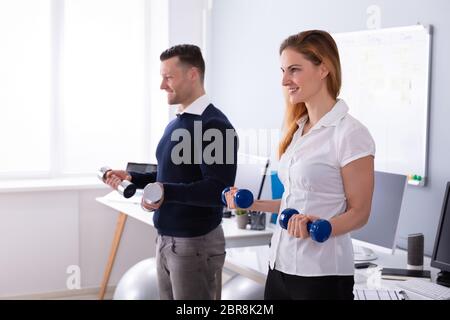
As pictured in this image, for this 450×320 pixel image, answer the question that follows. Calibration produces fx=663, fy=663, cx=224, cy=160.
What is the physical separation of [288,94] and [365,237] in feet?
3.91

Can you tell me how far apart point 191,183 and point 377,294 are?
0.72 meters


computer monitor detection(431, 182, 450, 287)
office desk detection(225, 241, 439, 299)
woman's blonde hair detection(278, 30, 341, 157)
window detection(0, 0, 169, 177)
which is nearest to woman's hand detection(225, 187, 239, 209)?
woman's blonde hair detection(278, 30, 341, 157)

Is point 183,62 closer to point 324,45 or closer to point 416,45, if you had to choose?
point 324,45

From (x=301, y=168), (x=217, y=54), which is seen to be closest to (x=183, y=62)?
(x=301, y=168)

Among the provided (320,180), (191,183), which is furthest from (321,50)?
(191,183)

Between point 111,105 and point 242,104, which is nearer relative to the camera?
point 242,104

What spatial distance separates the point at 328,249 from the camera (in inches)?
67.6

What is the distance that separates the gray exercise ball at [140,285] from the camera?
11.3ft

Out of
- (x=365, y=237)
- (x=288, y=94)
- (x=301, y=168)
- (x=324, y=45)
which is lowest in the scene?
(x=365, y=237)

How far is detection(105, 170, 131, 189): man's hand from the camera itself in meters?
2.40

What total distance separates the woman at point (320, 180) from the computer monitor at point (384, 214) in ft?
3.15

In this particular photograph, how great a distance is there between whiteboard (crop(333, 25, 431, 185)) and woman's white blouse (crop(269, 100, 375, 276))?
120cm

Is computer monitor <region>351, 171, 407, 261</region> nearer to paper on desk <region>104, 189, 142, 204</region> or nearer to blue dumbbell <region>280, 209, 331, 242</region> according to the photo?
blue dumbbell <region>280, 209, 331, 242</region>

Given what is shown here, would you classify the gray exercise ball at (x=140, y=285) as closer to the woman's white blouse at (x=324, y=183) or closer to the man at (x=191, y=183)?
the man at (x=191, y=183)
